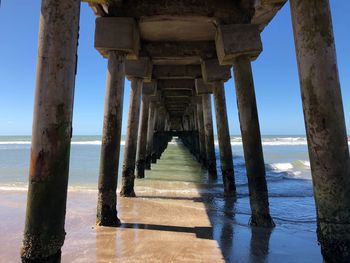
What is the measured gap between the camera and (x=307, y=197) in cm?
748

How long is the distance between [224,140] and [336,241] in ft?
16.2

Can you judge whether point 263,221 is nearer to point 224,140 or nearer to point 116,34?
point 224,140

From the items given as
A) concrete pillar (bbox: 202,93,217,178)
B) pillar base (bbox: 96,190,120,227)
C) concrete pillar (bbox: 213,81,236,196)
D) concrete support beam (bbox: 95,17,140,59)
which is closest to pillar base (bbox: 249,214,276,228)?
pillar base (bbox: 96,190,120,227)

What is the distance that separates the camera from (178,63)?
9.57 metres

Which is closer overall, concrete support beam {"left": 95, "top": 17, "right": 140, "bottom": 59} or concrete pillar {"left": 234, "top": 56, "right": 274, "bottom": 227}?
concrete pillar {"left": 234, "top": 56, "right": 274, "bottom": 227}

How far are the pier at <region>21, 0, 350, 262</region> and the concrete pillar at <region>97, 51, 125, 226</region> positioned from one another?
0.6 inches

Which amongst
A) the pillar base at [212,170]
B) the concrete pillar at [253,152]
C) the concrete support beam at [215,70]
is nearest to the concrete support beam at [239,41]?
the concrete pillar at [253,152]

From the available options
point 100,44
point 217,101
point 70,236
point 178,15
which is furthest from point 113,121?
point 217,101

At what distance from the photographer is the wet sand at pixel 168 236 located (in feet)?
10.6

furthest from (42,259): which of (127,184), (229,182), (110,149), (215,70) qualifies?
(215,70)

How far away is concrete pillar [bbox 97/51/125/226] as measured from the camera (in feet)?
14.3

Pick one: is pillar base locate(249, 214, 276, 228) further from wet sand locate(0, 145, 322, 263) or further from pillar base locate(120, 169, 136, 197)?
pillar base locate(120, 169, 136, 197)

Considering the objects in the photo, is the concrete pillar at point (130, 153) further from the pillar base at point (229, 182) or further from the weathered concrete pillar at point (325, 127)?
the weathered concrete pillar at point (325, 127)

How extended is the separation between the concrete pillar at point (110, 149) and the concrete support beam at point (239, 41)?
1880mm
